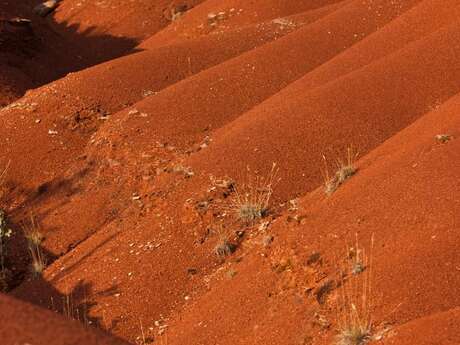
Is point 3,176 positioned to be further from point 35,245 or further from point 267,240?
point 267,240

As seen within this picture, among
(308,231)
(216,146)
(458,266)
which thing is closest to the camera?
(458,266)

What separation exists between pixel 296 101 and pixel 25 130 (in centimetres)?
416

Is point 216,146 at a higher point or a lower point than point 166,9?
higher

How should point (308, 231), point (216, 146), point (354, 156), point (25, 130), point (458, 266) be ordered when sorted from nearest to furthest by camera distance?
point (458, 266) < point (308, 231) < point (354, 156) < point (216, 146) < point (25, 130)

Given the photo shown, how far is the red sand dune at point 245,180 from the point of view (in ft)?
21.5

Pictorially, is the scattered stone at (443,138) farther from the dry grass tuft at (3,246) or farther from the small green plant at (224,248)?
the dry grass tuft at (3,246)

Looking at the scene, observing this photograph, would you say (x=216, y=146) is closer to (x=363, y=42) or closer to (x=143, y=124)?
(x=143, y=124)

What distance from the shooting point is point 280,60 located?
13.0 m

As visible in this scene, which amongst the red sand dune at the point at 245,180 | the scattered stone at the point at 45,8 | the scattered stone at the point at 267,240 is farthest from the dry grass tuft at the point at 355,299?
the scattered stone at the point at 45,8

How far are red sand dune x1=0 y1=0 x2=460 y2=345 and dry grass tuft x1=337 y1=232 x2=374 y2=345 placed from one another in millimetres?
64

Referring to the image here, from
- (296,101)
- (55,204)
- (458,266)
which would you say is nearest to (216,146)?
(296,101)

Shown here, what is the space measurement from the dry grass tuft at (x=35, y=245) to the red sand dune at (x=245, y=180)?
0.09 metres

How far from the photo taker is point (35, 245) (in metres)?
9.91

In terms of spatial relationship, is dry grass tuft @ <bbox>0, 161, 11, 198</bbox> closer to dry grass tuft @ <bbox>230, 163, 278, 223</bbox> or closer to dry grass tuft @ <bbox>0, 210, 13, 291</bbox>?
dry grass tuft @ <bbox>0, 210, 13, 291</bbox>
